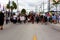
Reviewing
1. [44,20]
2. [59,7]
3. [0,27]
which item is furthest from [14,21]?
[59,7]

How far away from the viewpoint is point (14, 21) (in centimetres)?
4347

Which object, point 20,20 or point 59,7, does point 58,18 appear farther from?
point 59,7

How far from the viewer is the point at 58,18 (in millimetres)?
46781

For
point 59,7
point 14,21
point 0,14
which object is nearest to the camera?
point 0,14

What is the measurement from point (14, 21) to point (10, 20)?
2364mm

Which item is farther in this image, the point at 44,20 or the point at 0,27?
the point at 44,20

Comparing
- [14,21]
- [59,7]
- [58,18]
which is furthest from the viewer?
[59,7]

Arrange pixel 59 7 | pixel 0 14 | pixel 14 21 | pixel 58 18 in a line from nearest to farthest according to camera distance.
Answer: pixel 0 14 → pixel 14 21 → pixel 58 18 → pixel 59 7

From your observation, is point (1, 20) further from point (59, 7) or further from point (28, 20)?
point (59, 7)

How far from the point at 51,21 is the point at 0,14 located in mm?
22656

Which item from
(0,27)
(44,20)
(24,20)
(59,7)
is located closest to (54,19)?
(44,20)

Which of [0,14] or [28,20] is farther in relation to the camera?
[28,20]

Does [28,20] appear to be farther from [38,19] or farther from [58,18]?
[58,18]

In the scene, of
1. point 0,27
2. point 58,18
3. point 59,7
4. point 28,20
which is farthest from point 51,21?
point 59,7
